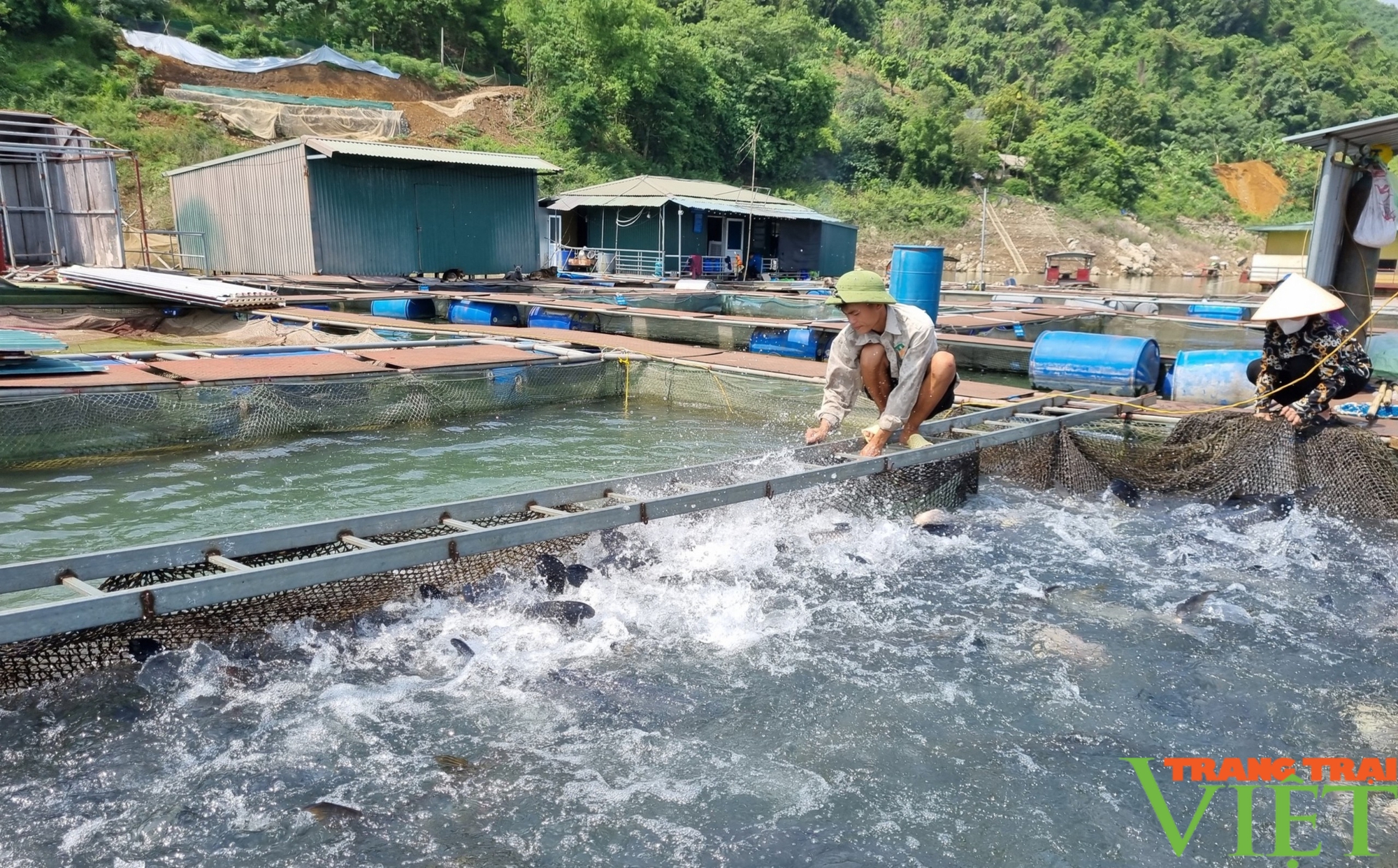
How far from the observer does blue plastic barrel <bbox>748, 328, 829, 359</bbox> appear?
497 inches

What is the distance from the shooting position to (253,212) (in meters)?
20.6

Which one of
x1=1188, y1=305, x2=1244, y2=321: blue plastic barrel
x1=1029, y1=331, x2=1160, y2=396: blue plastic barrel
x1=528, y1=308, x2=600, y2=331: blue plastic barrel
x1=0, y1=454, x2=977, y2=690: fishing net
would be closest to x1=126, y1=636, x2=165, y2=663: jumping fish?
x1=0, y1=454, x2=977, y2=690: fishing net

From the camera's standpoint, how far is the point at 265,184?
66.1ft

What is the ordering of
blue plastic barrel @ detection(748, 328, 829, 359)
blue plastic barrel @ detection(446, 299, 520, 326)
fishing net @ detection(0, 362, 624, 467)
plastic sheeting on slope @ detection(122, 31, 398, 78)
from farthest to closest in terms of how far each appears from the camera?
plastic sheeting on slope @ detection(122, 31, 398, 78) < blue plastic barrel @ detection(446, 299, 520, 326) < blue plastic barrel @ detection(748, 328, 829, 359) < fishing net @ detection(0, 362, 624, 467)

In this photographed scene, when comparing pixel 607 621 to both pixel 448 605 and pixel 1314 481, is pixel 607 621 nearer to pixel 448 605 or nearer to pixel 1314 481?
pixel 448 605

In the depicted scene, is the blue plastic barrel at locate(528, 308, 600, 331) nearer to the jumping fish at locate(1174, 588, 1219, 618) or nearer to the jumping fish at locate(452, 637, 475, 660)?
the jumping fish at locate(452, 637, 475, 660)

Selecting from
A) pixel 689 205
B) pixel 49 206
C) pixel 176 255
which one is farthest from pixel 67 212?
pixel 689 205

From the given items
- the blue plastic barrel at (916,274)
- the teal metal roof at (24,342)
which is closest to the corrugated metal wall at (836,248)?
the blue plastic barrel at (916,274)

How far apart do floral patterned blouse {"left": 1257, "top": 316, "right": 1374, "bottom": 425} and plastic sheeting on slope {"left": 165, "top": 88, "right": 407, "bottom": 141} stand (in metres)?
31.1

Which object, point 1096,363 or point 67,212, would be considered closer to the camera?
point 1096,363

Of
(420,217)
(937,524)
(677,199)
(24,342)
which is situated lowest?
(937,524)

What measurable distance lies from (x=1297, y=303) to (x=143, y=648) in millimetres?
7275

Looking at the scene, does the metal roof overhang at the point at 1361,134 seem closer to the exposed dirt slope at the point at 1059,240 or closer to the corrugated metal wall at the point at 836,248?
the corrugated metal wall at the point at 836,248

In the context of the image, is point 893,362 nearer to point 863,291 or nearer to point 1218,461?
point 863,291
